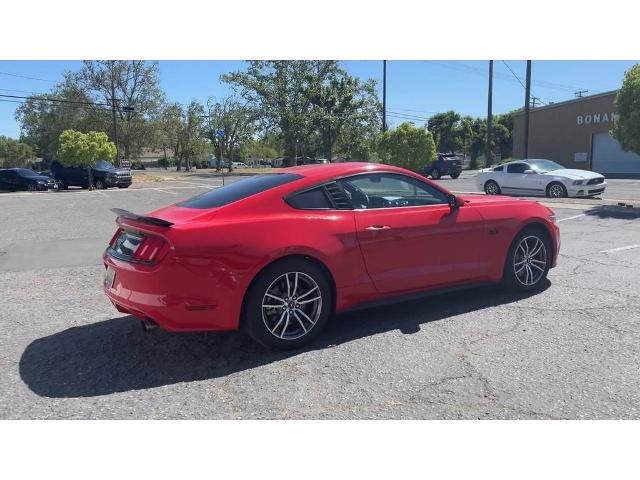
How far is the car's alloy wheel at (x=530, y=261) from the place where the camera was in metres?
5.27

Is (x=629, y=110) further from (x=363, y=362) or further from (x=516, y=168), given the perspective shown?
(x=363, y=362)

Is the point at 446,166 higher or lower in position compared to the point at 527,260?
higher

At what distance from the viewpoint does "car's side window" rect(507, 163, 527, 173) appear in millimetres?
17547

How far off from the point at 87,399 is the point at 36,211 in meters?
14.8

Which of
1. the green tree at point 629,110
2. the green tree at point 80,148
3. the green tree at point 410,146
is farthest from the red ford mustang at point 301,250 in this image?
the green tree at point 80,148

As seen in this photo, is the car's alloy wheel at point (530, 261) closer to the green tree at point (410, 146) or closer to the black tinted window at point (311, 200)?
the black tinted window at point (311, 200)

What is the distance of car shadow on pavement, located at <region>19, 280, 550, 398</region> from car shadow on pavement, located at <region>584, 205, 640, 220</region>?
846 cm

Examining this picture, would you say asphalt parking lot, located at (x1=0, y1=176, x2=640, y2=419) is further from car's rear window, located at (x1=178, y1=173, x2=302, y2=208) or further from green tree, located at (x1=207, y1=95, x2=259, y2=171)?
green tree, located at (x1=207, y1=95, x2=259, y2=171)

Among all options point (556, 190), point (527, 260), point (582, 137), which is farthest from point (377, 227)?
point (582, 137)

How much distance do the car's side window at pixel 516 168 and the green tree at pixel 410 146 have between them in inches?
195

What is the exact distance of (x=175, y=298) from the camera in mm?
3588

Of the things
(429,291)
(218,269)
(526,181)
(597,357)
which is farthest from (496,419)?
(526,181)

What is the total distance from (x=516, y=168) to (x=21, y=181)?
24.9 m

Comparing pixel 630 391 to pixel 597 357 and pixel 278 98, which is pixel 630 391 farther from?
pixel 278 98
